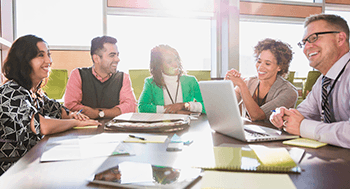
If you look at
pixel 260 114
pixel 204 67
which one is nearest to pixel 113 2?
pixel 204 67

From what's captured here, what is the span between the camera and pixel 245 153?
717mm

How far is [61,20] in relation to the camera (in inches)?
151

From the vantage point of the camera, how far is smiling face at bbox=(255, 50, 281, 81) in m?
2.00

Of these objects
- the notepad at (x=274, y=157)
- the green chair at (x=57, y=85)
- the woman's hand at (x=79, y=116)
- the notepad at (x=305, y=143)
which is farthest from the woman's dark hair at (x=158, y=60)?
the notepad at (x=274, y=157)

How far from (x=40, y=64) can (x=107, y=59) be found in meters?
0.79

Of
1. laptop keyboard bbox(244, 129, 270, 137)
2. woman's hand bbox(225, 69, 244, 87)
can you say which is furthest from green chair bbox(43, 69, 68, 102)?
laptop keyboard bbox(244, 129, 270, 137)

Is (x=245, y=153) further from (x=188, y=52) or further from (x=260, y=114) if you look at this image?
(x=188, y=52)

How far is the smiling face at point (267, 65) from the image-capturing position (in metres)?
2.00

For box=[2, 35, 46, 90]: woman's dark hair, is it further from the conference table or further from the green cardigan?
the green cardigan

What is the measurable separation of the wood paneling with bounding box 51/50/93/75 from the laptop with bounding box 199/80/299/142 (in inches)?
129

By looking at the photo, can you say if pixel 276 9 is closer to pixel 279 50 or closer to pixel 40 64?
pixel 279 50

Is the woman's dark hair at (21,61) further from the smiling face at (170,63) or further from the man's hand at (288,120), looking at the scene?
the man's hand at (288,120)

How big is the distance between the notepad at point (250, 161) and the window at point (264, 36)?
4031 mm

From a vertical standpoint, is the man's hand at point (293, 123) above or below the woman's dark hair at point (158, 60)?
below
